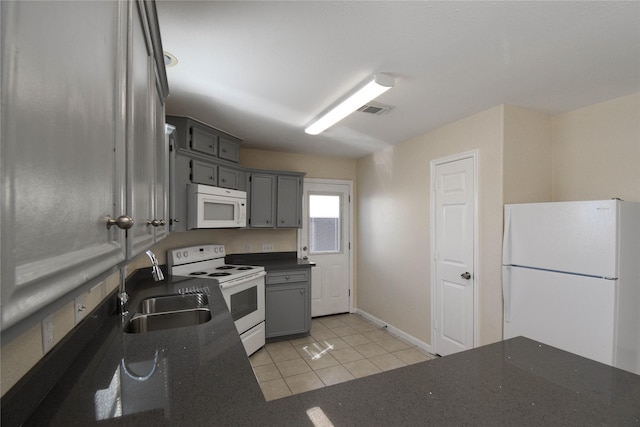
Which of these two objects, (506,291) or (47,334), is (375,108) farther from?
(47,334)

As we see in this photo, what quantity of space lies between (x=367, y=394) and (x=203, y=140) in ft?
9.07

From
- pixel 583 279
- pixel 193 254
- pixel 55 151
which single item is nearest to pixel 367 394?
pixel 55 151

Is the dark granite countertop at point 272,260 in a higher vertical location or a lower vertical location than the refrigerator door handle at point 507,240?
lower

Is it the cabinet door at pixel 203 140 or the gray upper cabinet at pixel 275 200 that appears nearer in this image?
the cabinet door at pixel 203 140

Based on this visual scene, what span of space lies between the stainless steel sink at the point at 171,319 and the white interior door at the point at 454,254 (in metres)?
2.31

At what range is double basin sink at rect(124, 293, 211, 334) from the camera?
173 cm

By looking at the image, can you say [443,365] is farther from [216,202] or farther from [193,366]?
[216,202]

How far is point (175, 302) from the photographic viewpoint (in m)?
2.10

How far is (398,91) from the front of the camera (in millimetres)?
2234

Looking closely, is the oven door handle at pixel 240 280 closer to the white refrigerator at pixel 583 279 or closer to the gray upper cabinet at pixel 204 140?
the gray upper cabinet at pixel 204 140

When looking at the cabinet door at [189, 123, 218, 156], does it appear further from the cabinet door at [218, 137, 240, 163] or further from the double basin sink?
the double basin sink

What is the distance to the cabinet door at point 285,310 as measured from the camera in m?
3.43

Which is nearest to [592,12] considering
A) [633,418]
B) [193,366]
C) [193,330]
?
[633,418]

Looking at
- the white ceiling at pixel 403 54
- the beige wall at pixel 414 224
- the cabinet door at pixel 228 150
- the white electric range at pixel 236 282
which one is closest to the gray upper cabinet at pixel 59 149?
the white ceiling at pixel 403 54
